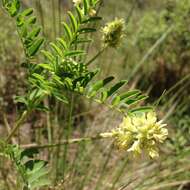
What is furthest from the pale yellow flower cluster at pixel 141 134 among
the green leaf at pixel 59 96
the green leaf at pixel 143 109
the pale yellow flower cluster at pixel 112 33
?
the pale yellow flower cluster at pixel 112 33

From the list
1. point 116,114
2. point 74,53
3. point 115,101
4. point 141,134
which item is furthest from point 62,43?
point 116,114

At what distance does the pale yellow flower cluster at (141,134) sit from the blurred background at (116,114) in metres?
0.24

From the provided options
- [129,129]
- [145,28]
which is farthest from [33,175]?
[145,28]

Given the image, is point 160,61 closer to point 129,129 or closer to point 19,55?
point 19,55

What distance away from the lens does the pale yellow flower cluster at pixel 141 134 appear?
855 mm

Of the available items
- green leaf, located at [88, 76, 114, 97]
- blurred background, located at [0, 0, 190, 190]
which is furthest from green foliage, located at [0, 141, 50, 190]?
green leaf, located at [88, 76, 114, 97]

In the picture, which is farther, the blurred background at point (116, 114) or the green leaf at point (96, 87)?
the blurred background at point (116, 114)

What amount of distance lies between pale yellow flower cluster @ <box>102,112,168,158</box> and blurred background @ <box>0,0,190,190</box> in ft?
0.78

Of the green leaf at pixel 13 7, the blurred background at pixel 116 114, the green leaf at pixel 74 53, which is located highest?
the green leaf at pixel 13 7

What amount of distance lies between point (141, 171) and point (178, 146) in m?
0.44

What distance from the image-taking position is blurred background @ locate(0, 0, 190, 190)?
1.69 metres

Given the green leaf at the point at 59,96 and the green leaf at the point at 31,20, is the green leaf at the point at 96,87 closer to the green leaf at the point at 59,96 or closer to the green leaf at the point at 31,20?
the green leaf at the point at 59,96

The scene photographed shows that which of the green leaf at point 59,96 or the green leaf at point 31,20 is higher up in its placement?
the green leaf at point 31,20

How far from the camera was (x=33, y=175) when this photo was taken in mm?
1078
